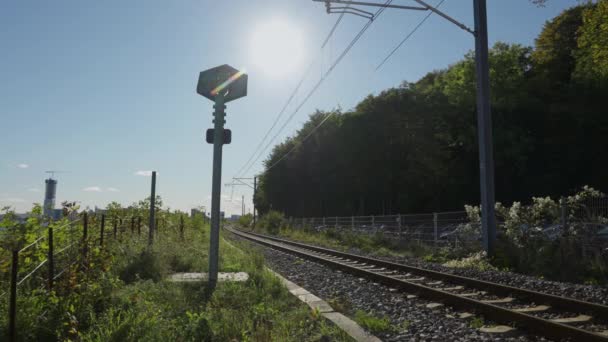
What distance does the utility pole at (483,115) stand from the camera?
488 inches

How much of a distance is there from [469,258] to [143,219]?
11.0m

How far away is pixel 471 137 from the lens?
143 feet

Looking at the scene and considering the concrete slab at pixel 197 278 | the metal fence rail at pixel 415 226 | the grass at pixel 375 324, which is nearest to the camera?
the grass at pixel 375 324

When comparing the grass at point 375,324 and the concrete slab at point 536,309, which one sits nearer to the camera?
the grass at point 375,324

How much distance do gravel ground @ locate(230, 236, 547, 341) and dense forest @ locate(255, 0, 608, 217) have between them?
1317 inches

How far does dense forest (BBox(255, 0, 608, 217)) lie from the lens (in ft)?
130

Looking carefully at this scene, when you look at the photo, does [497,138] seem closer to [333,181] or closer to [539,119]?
[539,119]

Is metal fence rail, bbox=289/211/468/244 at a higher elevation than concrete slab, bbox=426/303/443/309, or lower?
higher

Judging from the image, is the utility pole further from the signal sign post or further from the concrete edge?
the concrete edge

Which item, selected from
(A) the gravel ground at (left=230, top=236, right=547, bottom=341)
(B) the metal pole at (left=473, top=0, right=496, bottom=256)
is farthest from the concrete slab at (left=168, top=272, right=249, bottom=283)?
(B) the metal pole at (left=473, top=0, right=496, bottom=256)

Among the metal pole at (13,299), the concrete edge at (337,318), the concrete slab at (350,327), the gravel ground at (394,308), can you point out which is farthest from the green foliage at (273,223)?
the metal pole at (13,299)

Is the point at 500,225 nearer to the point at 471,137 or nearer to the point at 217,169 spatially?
the point at 217,169

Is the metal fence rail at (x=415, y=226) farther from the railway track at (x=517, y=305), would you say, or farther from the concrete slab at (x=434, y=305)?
the concrete slab at (x=434, y=305)

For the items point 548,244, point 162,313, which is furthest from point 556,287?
point 162,313
